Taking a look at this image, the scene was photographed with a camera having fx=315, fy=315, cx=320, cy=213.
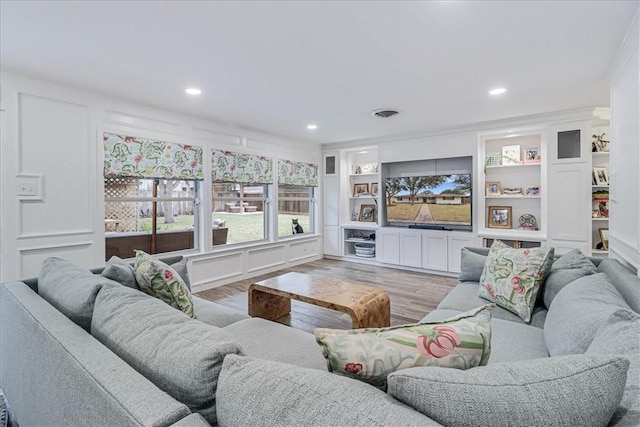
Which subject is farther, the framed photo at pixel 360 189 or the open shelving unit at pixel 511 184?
the framed photo at pixel 360 189

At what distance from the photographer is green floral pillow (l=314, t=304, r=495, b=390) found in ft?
2.69

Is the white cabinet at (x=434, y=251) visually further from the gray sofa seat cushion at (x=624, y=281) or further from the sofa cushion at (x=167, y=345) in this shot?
the sofa cushion at (x=167, y=345)

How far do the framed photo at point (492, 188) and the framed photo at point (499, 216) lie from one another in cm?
23

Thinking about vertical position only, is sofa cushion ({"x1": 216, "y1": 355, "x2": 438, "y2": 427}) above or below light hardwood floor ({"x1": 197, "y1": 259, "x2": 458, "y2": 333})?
above

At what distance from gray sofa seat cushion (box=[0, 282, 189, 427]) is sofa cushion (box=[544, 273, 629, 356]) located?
4.56 ft

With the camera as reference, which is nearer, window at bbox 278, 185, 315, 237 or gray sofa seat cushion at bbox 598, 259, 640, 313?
gray sofa seat cushion at bbox 598, 259, 640, 313

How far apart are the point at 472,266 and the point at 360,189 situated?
12.5 feet

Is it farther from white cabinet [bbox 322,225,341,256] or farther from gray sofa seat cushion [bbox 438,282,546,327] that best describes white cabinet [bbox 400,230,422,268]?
gray sofa seat cushion [bbox 438,282,546,327]

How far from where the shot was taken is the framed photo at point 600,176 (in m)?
3.99

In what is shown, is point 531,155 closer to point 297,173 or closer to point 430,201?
point 430,201

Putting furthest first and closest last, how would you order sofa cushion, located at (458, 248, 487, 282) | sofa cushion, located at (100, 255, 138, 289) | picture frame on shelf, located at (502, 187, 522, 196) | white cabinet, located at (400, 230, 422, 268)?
white cabinet, located at (400, 230, 422, 268)
picture frame on shelf, located at (502, 187, 522, 196)
sofa cushion, located at (458, 248, 487, 282)
sofa cushion, located at (100, 255, 138, 289)

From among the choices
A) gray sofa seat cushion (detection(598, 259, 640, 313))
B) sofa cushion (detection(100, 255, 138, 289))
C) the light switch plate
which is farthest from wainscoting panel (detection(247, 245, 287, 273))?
gray sofa seat cushion (detection(598, 259, 640, 313))

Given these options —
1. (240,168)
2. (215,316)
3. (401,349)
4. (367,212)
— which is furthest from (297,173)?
(401,349)

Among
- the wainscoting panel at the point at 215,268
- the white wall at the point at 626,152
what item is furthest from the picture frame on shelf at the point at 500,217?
the wainscoting panel at the point at 215,268
